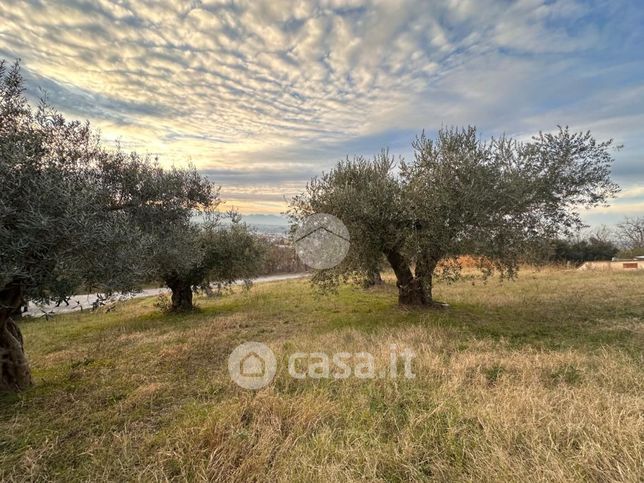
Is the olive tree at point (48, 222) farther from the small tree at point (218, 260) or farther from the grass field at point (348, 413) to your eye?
the small tree at point (218, 260)

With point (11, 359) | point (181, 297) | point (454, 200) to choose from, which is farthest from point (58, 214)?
point (181, 297)

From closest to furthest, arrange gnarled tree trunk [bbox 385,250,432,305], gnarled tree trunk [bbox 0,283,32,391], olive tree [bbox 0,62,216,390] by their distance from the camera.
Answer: olive tree [bbox 0,62,216,390] < gnarled tree trunk [bbox 0,283,32,391] < gnarled tree trunk [bbox 385,250,432,305]

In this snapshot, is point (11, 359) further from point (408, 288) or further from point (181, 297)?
point (408, 288)

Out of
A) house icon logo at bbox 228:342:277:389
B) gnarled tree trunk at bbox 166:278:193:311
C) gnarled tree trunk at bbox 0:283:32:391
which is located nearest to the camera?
gnarled tree trunk at bbox 0:283:32:391

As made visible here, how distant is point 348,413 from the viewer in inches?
197

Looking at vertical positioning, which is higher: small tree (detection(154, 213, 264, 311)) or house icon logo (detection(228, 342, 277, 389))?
small tree (detection(154, 213, 264, 311))

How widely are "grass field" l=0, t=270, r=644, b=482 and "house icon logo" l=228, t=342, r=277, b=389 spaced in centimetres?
27

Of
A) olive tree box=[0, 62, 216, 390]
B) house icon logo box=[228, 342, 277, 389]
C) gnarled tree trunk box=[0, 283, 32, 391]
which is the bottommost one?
house icon logo box=[228, 342, 277, 389]

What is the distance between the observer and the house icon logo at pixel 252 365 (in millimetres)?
6645

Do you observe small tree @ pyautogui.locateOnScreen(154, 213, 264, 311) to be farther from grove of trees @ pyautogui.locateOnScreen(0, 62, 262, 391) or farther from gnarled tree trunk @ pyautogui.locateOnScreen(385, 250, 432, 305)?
gnarled tree trunk @ pyautogui.locateOnScreen(385, 250, 432, 305)

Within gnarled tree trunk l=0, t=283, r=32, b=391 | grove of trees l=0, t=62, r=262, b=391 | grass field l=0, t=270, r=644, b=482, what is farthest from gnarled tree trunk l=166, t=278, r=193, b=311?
gnarled tree trunk l=0, t=283, r=32, b=391

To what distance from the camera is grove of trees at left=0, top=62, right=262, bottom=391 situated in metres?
4.98

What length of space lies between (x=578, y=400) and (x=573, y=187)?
1194cm

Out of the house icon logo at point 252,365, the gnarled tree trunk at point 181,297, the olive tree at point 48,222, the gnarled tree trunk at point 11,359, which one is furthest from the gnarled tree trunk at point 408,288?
the gnarled tree trunk at point 11,359
